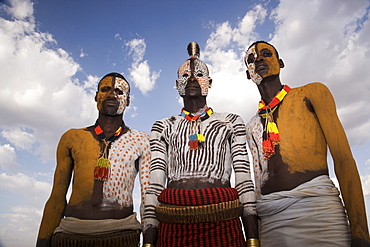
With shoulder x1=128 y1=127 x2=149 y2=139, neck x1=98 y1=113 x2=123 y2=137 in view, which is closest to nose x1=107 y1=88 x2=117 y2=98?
neck x1=98 y1=113 x2=123 y2=137

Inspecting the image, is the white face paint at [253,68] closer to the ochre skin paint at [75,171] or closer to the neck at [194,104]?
the neck at [194,104]

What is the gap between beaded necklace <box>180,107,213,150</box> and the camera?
13.7 feet

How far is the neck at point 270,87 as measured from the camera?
14.8 feet

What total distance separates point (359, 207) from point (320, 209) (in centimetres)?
39

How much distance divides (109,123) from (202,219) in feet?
7.89

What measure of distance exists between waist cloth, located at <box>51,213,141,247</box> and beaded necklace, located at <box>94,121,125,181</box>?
2.12ft

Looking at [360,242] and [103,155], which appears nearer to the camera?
[360,242]

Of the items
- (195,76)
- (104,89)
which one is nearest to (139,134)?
(104,89)

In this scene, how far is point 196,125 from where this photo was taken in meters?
4.39

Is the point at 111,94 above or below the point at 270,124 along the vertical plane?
above

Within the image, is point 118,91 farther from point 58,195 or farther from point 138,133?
point 58,195

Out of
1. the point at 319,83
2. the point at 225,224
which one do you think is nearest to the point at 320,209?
the point at 225,224

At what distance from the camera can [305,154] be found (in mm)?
3846

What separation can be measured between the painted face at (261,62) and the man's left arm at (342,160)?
63 centimetres
